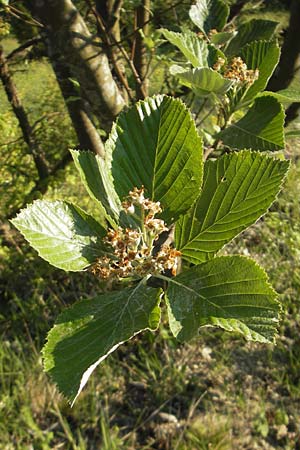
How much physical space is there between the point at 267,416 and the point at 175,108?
1570 mm

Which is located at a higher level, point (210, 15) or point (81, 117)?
point (210, 15)

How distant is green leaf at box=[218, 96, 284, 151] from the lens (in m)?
0.62

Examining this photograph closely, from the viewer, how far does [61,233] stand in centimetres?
53

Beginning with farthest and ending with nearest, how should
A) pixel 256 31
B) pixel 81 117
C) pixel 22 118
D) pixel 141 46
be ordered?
1. pixel 22 118
2. pixel 141 46
3. pixel 81 117
4. pixel 256 31

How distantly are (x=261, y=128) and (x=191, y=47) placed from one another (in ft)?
0.55

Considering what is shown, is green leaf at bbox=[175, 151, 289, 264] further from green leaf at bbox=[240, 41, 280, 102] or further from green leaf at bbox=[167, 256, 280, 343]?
green leaf at bbox=[240, 41, 280, 102]

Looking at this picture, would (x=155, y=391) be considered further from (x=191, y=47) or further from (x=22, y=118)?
(x=191, y=47)

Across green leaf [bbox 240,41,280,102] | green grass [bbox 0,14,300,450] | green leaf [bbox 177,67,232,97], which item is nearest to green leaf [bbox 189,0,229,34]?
green leaf [bbox 240,41,280,102]

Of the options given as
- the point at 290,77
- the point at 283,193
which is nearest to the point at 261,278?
the point at 290,77

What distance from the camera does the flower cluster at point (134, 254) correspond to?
51 centimetres

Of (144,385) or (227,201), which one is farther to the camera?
(144,385)

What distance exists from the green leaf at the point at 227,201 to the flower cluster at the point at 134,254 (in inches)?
1.7

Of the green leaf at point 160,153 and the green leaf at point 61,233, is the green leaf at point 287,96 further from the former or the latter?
the green leaf at point 61,233

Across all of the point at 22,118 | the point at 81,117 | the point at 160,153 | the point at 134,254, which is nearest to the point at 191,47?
the point at 160,153
